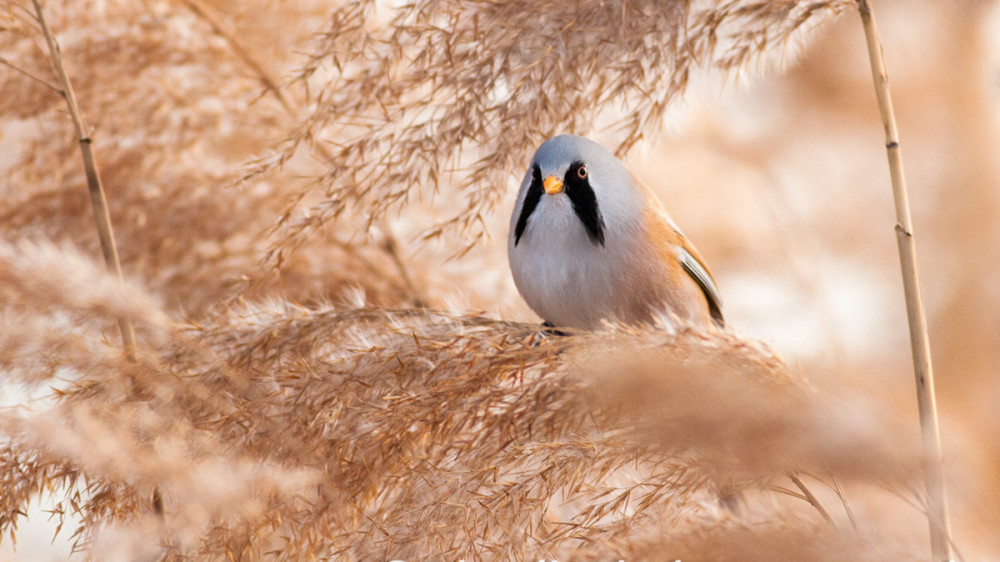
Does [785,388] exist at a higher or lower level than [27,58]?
lower

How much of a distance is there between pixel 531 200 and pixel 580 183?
0.32 feet

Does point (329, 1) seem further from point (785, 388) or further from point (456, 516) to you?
point (785, 388)

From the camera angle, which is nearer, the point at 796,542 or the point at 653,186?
the point at 796,542

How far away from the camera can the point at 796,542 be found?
0.80m

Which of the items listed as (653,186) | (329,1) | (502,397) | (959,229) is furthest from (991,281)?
→ (502,397)

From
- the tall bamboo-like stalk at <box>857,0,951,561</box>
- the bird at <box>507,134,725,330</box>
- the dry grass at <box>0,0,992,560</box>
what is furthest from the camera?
the bird at <box>507,134,725,330</box>

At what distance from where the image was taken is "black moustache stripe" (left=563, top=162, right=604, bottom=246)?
5.03 feet

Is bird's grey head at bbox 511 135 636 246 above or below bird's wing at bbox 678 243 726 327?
above

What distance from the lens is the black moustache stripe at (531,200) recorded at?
152 centimetres

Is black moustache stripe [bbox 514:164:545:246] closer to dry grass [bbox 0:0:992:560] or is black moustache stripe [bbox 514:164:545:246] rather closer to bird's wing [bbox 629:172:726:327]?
dry grass [bbox 0:0:992:560]

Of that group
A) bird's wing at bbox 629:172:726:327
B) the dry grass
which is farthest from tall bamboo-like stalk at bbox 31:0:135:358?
bird's wing at bbox 629:172:726:327

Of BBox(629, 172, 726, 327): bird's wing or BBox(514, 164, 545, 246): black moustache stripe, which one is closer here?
BBox(514, 164, 545, 246): black moustache stripe

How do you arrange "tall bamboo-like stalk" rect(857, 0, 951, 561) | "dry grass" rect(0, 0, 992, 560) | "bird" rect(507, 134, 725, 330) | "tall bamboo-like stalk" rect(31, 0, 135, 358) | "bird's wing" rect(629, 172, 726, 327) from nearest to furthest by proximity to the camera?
"dry grass" rect(0, 0, 992, 560)
"tall bamboo-like stalk" rect(857, 0, 951, 561)
"tall bamboo-like stalk" rect(31, 0, 135, 358)
"bird" rect(507, 134, 725, 330)
"bird's wing" rect(629, 172, 726, 327)

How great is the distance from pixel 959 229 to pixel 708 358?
2557 mm
